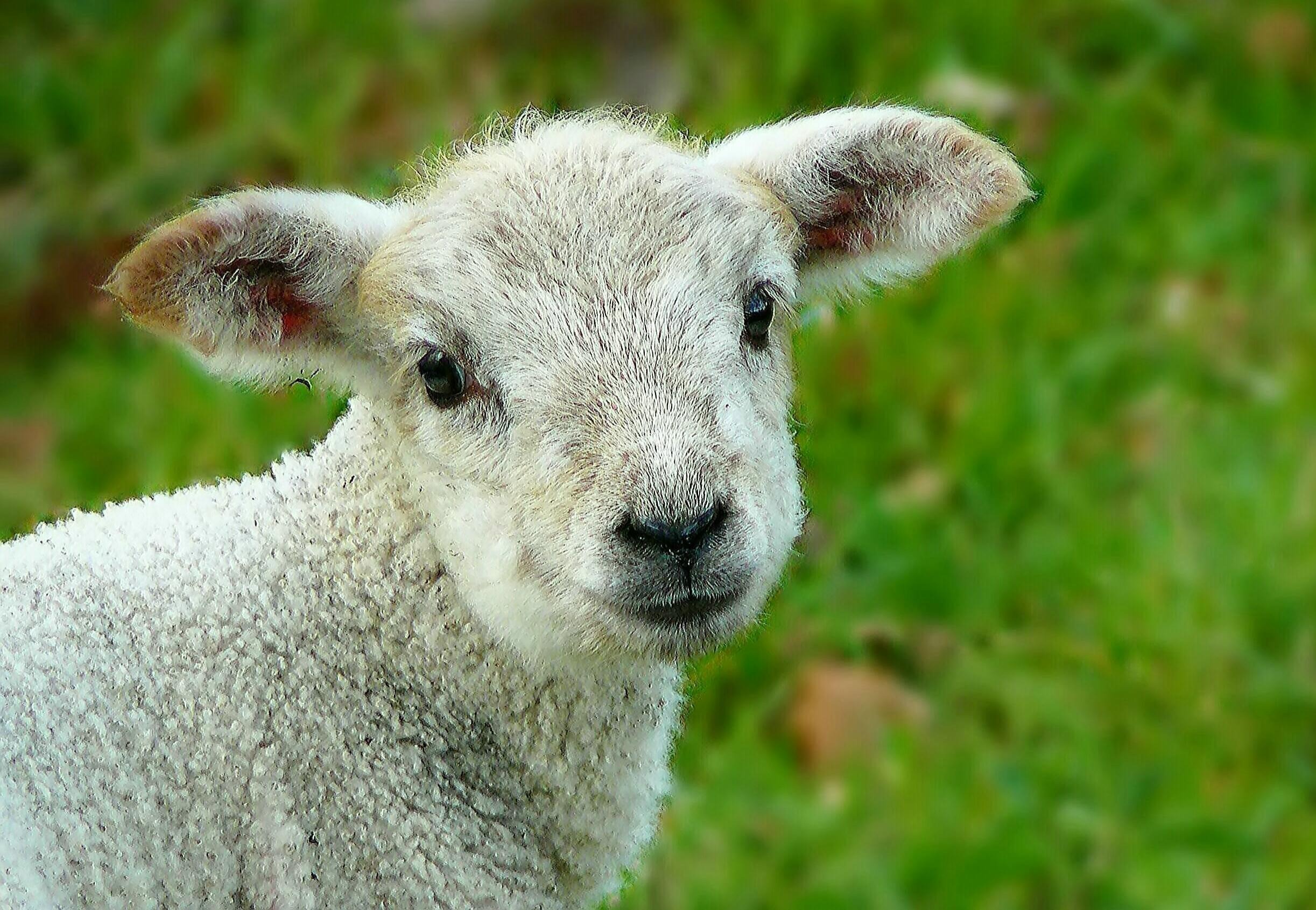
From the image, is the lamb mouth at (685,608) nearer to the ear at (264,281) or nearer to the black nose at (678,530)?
the black nose at (678,530)

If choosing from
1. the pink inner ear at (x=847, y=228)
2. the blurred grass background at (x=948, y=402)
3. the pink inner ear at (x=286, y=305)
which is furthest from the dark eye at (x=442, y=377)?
the pink inner ear at (x=847, y=228)

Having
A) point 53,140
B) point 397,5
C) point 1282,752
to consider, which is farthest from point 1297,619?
point 53,140

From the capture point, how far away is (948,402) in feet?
18.1

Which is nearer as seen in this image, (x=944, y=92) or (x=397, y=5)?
(x=944, y=92)

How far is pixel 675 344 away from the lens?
2934 mm

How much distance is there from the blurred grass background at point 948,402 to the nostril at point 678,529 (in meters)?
0.81

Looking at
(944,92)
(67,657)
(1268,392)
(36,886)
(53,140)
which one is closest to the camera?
(36,886)

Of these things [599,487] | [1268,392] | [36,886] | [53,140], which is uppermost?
[53,140]

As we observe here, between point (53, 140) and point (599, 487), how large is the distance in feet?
14.5

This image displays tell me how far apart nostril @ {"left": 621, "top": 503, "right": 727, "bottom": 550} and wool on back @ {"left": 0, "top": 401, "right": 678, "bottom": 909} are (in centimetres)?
38

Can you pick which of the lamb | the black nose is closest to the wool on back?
the lamb

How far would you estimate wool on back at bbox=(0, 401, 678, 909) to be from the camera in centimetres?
275

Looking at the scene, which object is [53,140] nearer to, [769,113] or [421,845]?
[769,113]

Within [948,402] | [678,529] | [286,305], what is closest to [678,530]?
[678,529]
